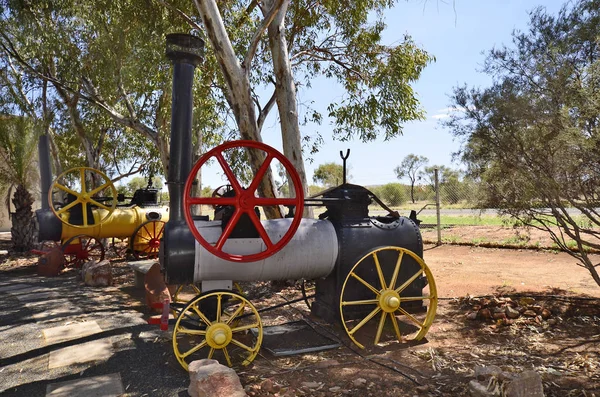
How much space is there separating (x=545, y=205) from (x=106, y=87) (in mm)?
10524

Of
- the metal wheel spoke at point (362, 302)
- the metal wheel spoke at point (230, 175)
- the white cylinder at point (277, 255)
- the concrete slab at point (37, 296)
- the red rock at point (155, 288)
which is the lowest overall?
the concrete slab at point (37, 296)

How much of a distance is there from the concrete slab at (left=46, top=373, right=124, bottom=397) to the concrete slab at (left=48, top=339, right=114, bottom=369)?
1.55 feet

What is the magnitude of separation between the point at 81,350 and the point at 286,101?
4463 mm

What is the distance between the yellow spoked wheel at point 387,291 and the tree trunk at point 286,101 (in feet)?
7.72

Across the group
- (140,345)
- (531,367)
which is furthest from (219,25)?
(531,367)

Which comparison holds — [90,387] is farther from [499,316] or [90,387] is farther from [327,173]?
[327,173]

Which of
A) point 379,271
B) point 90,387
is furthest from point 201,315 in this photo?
point 379,271

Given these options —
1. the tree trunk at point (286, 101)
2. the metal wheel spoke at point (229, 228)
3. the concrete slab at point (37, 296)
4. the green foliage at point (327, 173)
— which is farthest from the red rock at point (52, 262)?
the green foliage at point (327, 173)

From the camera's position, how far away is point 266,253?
384 cm

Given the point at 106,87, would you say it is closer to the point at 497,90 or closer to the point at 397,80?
the point at 397,80

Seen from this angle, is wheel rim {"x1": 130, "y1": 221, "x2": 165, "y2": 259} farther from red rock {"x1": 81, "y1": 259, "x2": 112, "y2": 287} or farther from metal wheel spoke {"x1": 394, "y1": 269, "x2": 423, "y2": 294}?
metal wheel spoke {"x1": 394, "y1": 269, "x2": 423, "y2": 294}

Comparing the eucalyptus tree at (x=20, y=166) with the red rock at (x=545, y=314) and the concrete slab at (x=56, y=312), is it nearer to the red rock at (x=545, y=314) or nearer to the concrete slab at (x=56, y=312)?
the concrete slab at (x=56, y=312)

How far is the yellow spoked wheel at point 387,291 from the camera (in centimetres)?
436

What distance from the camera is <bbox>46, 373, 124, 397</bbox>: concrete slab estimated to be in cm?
335
